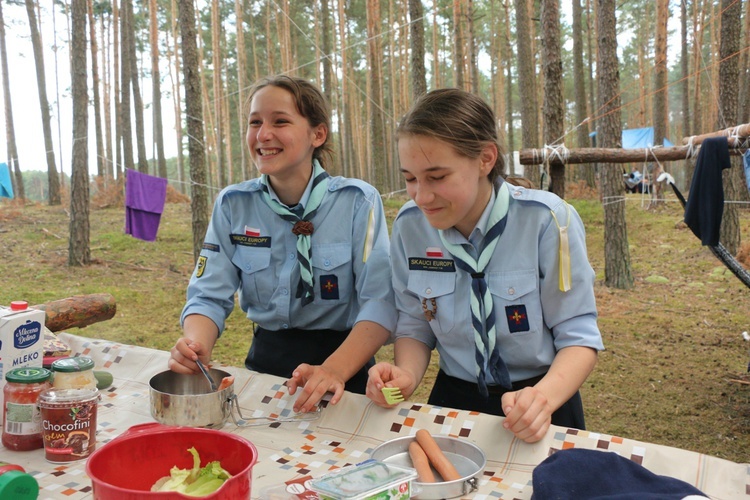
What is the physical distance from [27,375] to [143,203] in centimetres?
541

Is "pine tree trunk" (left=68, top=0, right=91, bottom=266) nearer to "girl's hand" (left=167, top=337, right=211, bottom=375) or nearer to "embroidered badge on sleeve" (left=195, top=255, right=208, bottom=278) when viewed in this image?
"embroidered badge on sleeve" (left=195, top=255, right=208, bottom=278)

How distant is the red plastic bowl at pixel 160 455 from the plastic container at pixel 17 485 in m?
0.13

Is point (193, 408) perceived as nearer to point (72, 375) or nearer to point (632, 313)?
point (72, 375)

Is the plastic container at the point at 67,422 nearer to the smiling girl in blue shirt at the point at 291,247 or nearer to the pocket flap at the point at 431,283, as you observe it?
the smiling girl in blue shirt at the point at 291,247

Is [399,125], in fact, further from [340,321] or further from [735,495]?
[735,495]

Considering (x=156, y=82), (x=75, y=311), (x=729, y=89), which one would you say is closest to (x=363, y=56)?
(x=156, y=82)

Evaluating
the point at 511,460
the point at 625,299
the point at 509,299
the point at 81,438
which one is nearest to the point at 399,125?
the point at 509,299

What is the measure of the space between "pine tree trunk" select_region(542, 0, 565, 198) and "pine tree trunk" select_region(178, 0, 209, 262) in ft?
10.5

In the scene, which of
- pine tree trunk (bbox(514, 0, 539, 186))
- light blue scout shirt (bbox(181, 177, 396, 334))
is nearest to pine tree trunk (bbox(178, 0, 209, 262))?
light blue scout shirt (bbox(181, 177, 396, 334))

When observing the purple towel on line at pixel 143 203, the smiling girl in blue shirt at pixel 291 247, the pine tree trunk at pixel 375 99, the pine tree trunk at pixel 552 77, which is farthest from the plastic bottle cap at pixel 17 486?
the pine tree trunk at pixel 375 99

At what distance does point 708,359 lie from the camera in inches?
165

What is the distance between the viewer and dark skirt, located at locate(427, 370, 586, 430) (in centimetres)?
160

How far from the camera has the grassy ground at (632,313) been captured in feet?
10.9

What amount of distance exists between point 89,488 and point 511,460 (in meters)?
0.85
